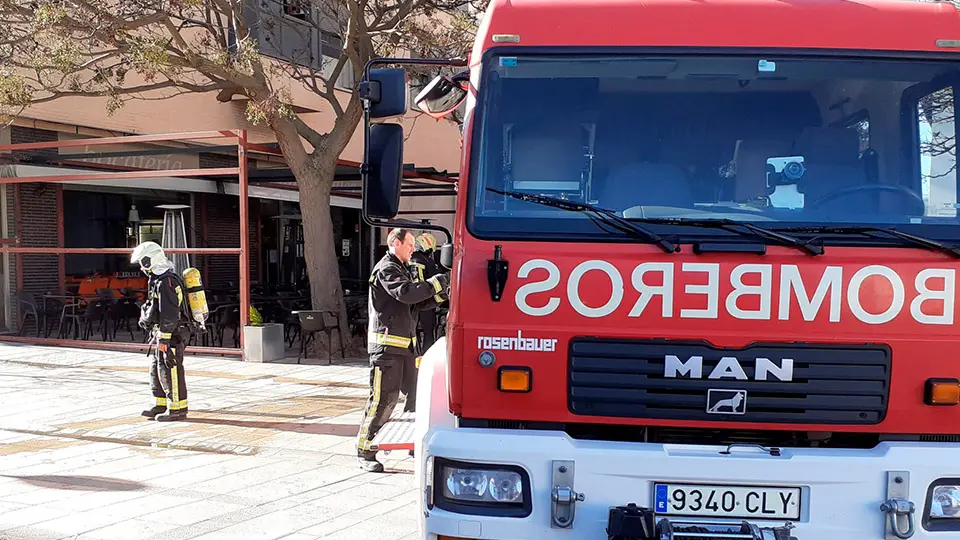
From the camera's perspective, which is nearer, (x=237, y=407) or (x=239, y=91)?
(x=237, y=407)

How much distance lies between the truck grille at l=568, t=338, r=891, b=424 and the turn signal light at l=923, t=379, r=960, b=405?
162 mm

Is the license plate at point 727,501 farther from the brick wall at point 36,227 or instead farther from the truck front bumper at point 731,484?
the brick wall at point 36,227

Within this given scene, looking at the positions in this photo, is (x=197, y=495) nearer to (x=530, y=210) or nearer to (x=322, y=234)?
(x=530, y=210)

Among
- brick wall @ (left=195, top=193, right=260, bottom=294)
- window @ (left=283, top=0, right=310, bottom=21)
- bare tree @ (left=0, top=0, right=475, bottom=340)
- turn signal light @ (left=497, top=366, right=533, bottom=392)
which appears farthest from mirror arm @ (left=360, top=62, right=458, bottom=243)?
brick wall @ (left=195, top=193, right=260, bottom=294)

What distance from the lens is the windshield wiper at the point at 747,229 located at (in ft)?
10.3

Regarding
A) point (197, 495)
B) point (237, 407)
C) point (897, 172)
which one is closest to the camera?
point (897, 172)

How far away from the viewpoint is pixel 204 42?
12.4m

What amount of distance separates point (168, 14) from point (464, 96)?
→ 9062mm

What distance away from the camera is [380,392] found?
6059 millimetres

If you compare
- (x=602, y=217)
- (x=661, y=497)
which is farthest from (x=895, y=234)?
(x=661, y=497)

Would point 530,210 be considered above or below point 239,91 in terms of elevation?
below

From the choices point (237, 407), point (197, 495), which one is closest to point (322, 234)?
point (237, 407)

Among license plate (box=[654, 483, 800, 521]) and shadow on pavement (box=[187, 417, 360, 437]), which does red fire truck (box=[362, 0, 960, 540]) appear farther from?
shadow on pavement (box=[187, 417, 360, 437])

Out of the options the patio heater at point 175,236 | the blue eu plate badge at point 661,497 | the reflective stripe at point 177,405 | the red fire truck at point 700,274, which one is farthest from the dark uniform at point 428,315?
the blue eu plate badge at point 661,497
